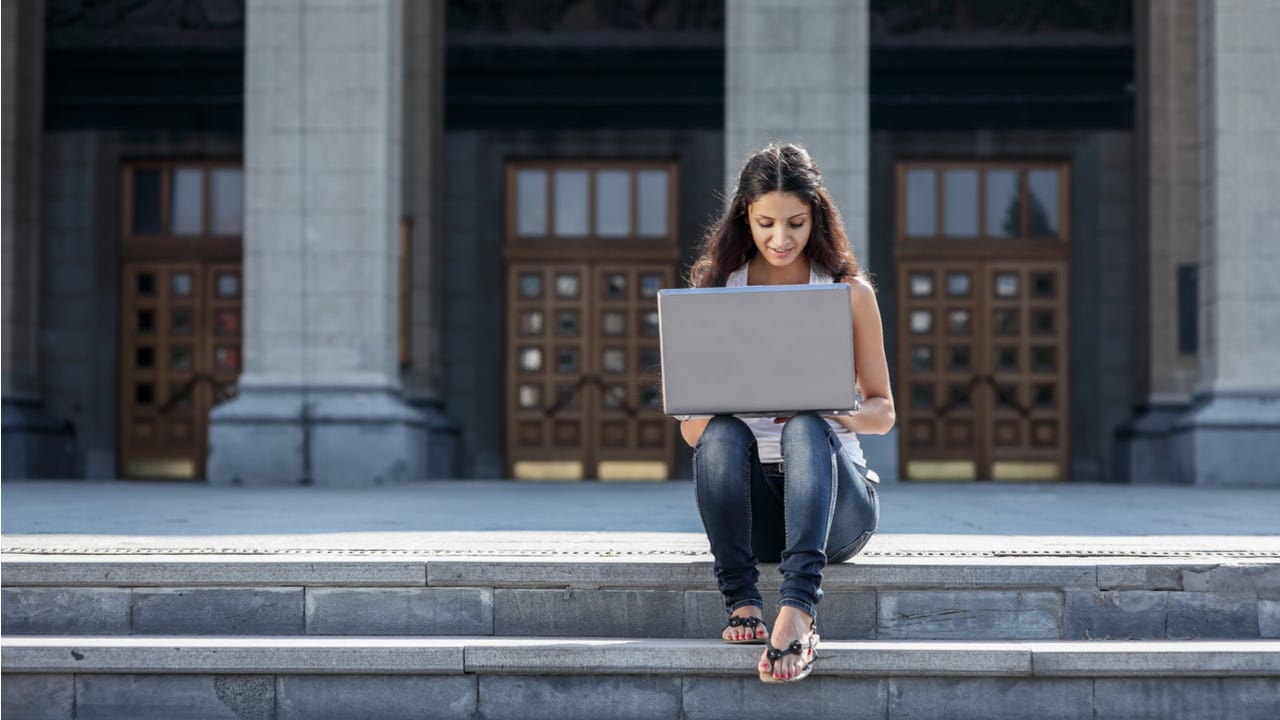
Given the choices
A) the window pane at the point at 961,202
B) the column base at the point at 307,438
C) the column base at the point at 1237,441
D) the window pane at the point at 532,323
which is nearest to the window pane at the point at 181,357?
the window pane at the point at 532,323

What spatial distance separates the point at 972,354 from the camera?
18.9 m

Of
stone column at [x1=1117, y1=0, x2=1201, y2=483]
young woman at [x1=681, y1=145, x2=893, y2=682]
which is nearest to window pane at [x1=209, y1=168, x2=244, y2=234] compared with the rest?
stone column at [x1=1117, y1=0, x2=1201, y2=483]

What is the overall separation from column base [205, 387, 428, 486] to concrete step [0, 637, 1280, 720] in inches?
347

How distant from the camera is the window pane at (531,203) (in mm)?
19234

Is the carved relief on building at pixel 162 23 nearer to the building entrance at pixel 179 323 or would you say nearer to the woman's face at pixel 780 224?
the building entrance at pixel 179 323

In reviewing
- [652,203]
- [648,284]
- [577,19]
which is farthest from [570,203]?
[577,19]

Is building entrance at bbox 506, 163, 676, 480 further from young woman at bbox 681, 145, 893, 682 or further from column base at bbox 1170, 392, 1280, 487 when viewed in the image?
young woman at bbox 681, 145, 893, 682

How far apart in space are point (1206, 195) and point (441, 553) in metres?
11.4

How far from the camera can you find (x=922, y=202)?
19.0m

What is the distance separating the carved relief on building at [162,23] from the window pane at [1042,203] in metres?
11.4

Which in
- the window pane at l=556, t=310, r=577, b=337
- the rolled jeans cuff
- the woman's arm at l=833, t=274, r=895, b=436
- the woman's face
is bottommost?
the rolled jeans cuff

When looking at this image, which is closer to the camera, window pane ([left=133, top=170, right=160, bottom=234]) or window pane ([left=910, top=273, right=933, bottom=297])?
window pane ([left=910, top=273, right=933, bottom=297])

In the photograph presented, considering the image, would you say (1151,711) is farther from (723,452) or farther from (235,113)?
(235,113)

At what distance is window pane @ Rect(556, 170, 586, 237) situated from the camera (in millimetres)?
19109
